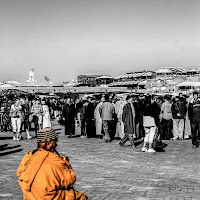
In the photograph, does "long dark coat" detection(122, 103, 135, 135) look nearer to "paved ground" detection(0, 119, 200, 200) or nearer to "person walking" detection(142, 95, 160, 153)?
"paved ground" detection(0, 119, 200, 200)

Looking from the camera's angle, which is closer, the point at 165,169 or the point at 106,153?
the point at 165,169

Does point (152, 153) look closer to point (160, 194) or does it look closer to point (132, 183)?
point (132, 183)

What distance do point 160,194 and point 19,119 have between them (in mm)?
9929

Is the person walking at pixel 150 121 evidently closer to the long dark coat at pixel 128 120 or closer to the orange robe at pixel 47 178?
the long dark coat at pixel 128 120

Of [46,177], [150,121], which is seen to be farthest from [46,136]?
[150,121]

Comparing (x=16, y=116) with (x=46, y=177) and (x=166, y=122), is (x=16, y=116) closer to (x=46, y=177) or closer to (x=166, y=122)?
(x=166, y=122)

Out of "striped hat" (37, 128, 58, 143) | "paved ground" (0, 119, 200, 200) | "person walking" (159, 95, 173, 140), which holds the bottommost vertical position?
"paved ground" (0, 119, 200, 200)

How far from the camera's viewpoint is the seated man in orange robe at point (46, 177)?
12.3ft

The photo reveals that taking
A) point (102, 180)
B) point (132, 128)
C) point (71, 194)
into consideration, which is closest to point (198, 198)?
point (102, 180)

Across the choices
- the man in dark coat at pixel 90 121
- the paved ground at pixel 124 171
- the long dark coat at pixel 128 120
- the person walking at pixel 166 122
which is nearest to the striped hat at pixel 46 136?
the paved ground at pixel 124 171

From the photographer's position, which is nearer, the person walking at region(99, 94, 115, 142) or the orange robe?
the orange robe

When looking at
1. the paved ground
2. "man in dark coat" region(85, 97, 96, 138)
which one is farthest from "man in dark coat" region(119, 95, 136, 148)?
"man in dark coat" region(85, 97, 96, 138)

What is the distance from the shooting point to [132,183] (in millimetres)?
8188

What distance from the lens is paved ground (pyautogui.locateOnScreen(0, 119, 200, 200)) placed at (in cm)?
738
